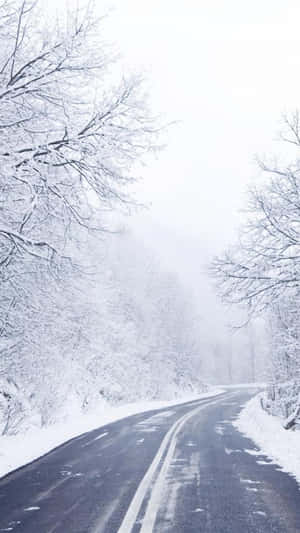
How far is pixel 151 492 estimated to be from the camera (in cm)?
721

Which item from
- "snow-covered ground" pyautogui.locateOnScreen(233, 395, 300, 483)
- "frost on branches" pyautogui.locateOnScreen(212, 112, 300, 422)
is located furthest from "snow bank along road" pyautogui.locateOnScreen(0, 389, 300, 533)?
"frost on branches" pyautogui.locateOnScreen(212, 112, 300, 422)

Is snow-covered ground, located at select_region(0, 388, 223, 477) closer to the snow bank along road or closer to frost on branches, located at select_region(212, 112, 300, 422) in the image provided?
the snow bank along road

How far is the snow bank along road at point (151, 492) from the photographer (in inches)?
223

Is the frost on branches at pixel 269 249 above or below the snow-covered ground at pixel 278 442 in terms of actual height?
above

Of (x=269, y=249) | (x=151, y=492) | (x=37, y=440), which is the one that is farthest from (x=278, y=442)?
(x=37, y=440)

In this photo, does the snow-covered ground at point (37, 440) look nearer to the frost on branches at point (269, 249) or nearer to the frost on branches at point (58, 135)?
the frost on branches at point (58, 135)

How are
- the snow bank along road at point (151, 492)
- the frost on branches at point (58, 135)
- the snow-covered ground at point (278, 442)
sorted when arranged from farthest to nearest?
1. the snow-covered ground at point (278, 442)
2. the frost on branches at point (58, 135)
3. the snow bank along road at point (151, 492)

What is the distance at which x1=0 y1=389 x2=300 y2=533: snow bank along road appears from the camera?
5.68 meters

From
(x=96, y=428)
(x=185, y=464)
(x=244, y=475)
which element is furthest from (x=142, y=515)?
(x=96, y=428)

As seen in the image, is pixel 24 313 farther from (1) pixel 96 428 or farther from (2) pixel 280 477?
(1) pixel 96 428

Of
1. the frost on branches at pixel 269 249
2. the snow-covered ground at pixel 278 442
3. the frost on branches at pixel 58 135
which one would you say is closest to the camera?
the frost on branches at pixel 58 135

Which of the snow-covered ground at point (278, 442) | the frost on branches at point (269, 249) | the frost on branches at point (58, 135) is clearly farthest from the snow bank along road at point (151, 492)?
the frost on branches at point (269, 249)

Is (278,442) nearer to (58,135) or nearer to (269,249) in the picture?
(269,249)

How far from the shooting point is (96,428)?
715 inches
